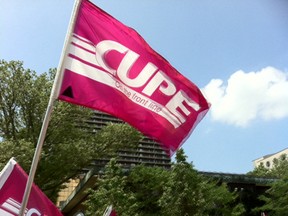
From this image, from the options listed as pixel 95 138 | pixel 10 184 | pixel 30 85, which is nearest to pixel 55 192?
pixel 95 138

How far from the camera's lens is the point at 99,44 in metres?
6.07

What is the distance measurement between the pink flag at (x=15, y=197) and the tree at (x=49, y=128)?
64.0ft

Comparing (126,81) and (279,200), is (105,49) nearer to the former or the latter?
(126,81)

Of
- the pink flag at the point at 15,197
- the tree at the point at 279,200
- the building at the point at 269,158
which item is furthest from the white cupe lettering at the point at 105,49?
the building at the point at 269,158

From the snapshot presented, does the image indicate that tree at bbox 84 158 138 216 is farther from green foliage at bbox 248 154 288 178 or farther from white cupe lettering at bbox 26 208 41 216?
green foliage at bbox 248 154 288 178

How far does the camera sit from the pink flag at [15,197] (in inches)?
254

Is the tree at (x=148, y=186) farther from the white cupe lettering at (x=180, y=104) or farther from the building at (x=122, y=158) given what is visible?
the white cupe lettering at (x=180, y=104)

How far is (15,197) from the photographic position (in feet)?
21.6

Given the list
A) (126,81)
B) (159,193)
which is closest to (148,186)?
(159,193)

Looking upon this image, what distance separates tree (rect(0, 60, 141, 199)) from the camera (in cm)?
2669

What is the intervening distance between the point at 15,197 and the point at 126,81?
90.5 inches

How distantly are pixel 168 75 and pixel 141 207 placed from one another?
2259cm

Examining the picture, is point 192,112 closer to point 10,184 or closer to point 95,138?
point 10,184

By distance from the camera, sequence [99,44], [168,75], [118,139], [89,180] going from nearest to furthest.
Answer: [99,44]
[168,75]
[118,139]
[89,180]
